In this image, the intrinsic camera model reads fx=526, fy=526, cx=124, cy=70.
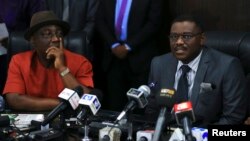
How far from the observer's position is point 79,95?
2.45 m

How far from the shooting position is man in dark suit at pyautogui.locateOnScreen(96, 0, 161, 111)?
14.5ft

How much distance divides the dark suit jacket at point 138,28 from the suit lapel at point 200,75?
132 centimetres

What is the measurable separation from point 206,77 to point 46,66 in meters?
1.09

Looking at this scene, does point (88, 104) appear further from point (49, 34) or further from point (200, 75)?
point (49, 34)

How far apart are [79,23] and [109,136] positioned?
242cm

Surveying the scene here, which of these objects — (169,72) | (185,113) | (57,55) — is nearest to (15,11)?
(57,55)

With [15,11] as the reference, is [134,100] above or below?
below

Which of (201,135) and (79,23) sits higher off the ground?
(79,23)

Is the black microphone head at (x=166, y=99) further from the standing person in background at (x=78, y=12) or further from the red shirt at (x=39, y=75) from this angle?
the standing person in background at (x=78, y=12)

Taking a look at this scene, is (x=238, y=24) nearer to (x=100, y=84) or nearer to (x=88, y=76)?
(x=100, y=84)

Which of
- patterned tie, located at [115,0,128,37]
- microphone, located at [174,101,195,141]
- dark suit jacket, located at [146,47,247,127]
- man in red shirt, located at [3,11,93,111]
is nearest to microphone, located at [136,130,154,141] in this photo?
microphone, located at [174,101,195,141]

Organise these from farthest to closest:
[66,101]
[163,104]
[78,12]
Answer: [78,12]
[66,101]
[163,104]

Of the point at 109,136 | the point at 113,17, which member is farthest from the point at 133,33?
the point at 109,136

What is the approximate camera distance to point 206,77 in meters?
3.06
